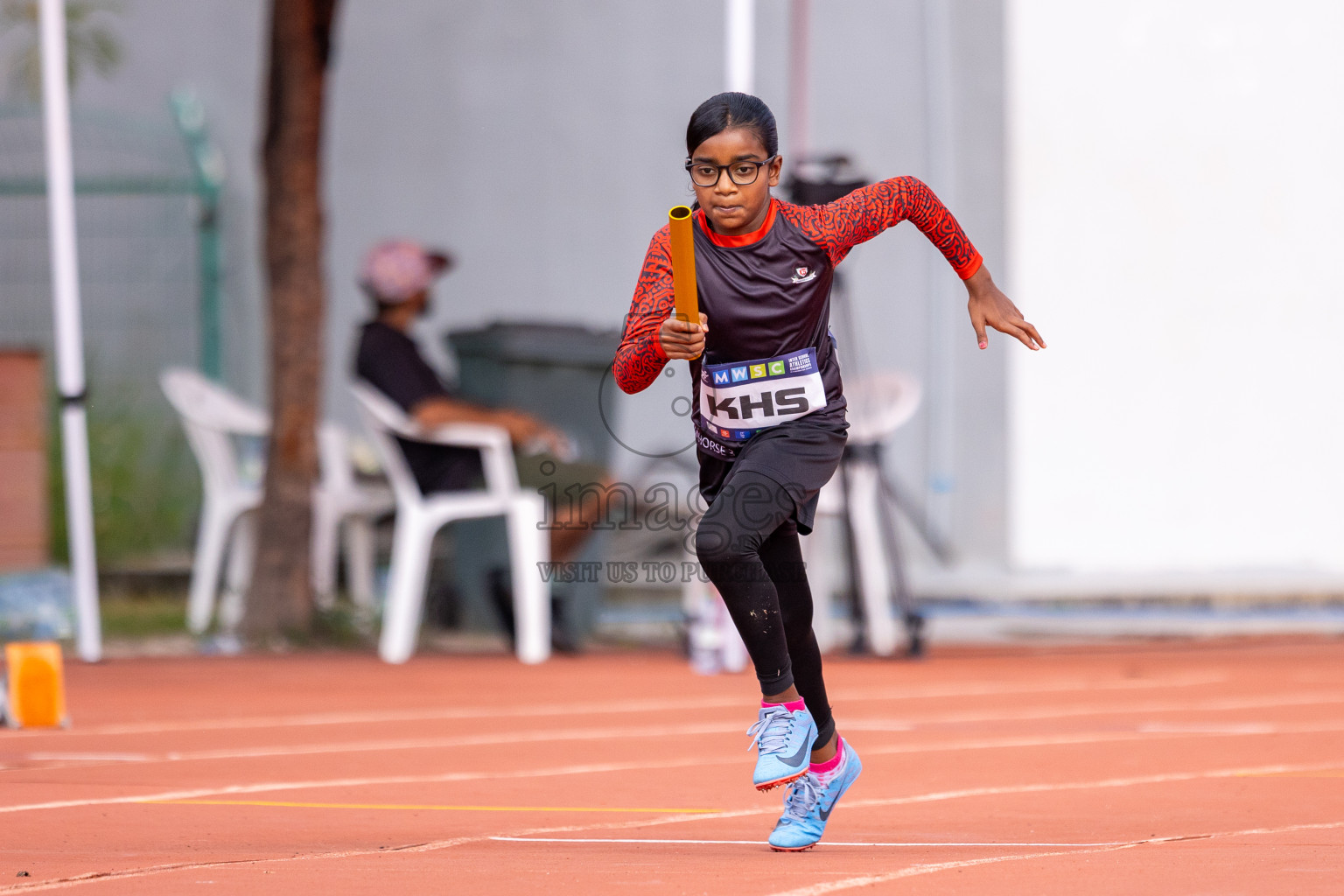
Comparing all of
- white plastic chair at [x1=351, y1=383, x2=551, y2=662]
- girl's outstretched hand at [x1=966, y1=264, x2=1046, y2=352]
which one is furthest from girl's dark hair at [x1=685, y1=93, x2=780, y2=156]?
white plastic chair at [x1=351, y1=383, x2=551, y2=662]

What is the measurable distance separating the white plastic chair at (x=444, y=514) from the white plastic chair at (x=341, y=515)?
0.94 m

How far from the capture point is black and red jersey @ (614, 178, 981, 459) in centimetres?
357

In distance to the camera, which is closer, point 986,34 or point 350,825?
point 350,825

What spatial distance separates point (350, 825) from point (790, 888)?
121 cm

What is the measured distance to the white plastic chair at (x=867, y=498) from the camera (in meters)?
7.72

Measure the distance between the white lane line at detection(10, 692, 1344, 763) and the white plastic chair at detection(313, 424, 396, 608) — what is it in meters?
3.30

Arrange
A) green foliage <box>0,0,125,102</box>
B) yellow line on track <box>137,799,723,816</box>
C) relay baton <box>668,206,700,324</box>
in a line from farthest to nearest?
green foliage <box>0,0,125,102</box> < yellow line on track <box>137,799,723,816</box> < relay baton <box>668,206,700,324</box>

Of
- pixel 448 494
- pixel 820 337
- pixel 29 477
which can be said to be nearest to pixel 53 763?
pixel 820 337

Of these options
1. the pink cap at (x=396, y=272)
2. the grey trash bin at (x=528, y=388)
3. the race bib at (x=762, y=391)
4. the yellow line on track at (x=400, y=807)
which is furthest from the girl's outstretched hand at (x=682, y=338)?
the grey trash bin at (x=528, y=388)

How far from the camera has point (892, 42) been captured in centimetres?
1062

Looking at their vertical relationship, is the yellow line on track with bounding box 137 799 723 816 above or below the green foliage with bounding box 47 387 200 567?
below

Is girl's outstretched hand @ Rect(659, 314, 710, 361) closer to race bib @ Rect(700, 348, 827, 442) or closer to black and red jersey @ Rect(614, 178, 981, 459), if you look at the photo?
black and red jersey @ Rect(614, 178, 981, 459)

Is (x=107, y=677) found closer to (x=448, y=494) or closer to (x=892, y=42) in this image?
(x=448, y=494)

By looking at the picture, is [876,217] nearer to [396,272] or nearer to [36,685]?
[36,685]
